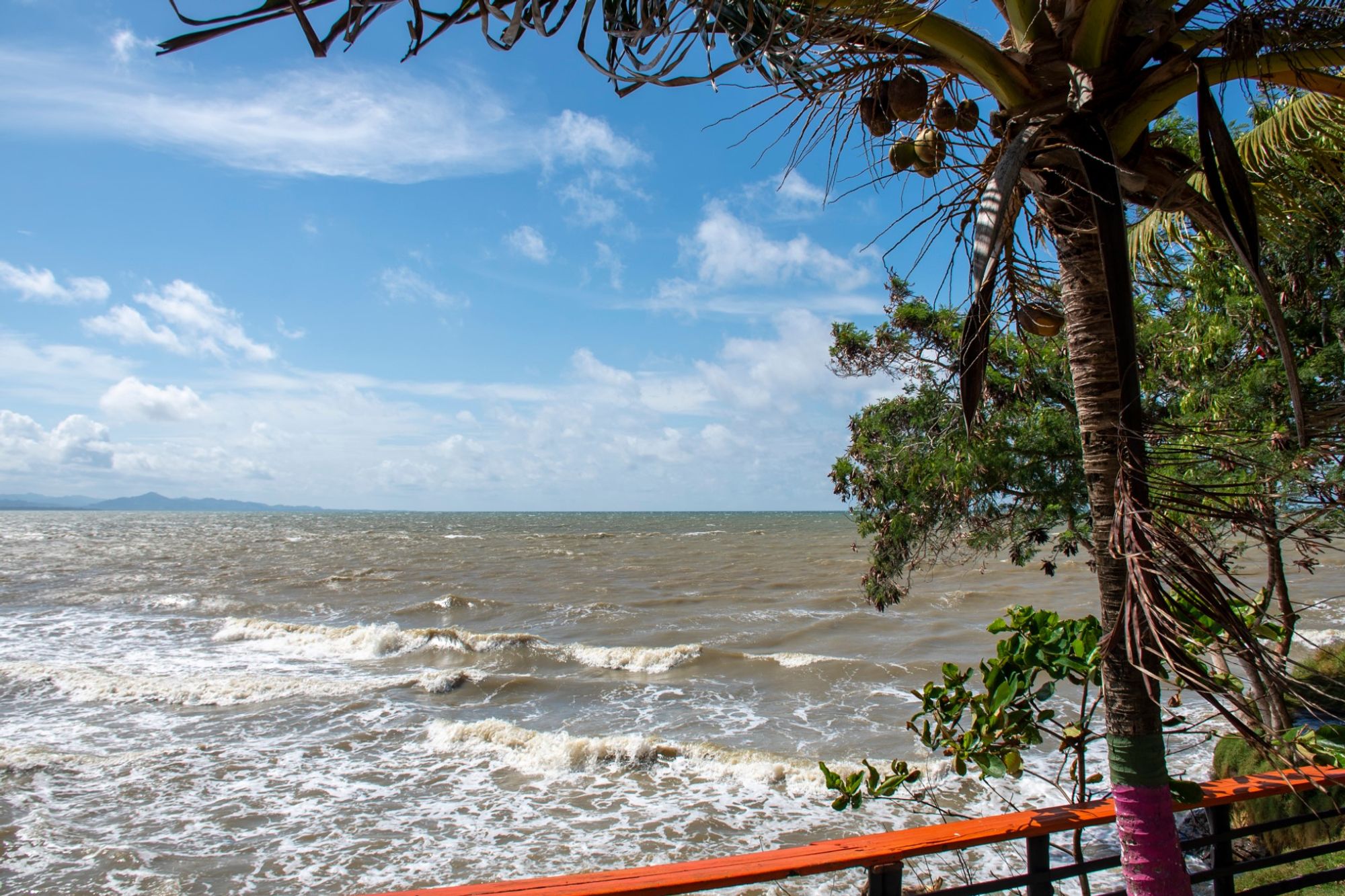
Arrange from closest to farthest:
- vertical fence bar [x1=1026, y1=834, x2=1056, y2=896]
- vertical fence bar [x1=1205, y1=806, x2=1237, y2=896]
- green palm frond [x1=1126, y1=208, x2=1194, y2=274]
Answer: vertical fence bar [x1=1026, y1=834, x2=1056, y2=896] < vertical fence bar [x1=1205, y1=806, x2=1237, y2=896] < green palm frond [x1=1126, y1=208, x2=1194, y2=274]

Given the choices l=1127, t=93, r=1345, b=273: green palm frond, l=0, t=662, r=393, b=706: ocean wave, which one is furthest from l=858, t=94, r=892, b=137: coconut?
l=0, t=662, r=393, b=706: ocean wave

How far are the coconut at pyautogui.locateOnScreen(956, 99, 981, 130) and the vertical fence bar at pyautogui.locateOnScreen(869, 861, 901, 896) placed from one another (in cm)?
198

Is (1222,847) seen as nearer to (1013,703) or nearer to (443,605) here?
(1013,703)

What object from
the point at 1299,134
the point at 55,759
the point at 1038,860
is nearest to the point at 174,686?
the point at 55,759

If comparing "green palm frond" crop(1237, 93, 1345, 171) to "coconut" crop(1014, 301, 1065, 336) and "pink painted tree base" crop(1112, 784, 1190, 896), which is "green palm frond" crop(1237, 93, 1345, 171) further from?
"pink painted tree base" crop(1112, 784, 1190, 896)

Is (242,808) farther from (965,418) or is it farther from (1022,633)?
(965,418)

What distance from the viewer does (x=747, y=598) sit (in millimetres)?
21766

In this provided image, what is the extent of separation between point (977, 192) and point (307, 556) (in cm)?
4096

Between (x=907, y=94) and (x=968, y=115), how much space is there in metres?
0.22

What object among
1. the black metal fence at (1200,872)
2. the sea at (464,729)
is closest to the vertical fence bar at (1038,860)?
the black metal fence at (1200,872)

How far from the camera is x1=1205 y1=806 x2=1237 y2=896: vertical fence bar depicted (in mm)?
2525

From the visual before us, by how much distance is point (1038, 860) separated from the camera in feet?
7.64

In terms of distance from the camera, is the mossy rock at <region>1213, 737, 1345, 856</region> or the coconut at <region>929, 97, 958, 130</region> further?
the mossy rock at <region>1213, 737, 1345, 856</region>

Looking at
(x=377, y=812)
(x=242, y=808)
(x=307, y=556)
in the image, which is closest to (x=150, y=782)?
(x=242, y=808)
